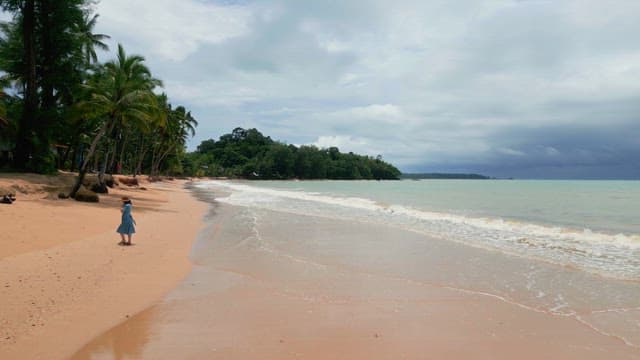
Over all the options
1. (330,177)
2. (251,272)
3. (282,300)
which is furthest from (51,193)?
(330,177)

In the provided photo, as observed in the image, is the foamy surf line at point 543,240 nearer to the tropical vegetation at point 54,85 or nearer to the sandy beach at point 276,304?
the sandy beach at point 276,304

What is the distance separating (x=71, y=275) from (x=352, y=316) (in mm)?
4758

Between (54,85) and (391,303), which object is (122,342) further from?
(54,85)

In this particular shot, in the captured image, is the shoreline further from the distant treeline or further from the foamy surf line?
the distant treeline

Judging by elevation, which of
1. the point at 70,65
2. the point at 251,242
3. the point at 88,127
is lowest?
the point at 251,242

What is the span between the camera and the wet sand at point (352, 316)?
15.4ft

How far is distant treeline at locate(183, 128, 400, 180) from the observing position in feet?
415

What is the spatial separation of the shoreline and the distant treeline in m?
94.9

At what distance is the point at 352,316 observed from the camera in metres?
5.85

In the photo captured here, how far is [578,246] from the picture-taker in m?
12.8

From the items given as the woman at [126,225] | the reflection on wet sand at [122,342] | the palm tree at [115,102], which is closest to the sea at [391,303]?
the reflection on wet sand at [122,342]

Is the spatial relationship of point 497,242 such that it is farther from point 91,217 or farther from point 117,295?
point 91,217

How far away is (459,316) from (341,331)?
1.78m

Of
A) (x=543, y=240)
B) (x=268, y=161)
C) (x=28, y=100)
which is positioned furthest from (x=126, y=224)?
(x=268, y=161)
